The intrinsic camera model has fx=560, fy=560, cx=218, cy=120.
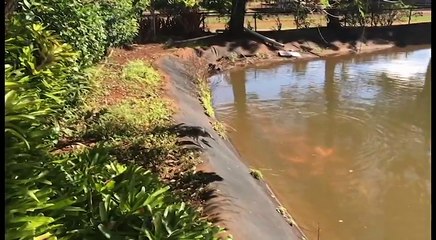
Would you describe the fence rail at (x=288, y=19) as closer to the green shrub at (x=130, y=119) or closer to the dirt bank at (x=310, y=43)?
the dirt bank at (x=310, y=43)

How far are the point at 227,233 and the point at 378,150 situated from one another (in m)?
4.80

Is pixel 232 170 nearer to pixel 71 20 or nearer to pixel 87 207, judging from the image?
pixel 87 207

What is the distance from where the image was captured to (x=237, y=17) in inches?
648

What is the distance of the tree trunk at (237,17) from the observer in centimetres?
1620

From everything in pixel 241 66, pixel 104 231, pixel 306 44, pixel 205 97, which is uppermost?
pixel 306 44

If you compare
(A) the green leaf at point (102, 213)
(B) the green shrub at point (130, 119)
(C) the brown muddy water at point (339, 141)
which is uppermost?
(B) the green shrub at point (130, 119)

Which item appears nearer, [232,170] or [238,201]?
[238,201]

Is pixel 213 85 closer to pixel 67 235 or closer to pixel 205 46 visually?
pixel 205 46

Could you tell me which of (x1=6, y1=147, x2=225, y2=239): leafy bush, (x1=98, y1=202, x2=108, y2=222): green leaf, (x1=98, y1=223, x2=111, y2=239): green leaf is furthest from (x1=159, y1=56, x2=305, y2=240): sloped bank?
(x1=98, y1=223, x2=111, y2=239): green leaf

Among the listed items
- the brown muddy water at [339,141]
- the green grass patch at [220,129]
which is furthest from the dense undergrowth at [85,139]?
the brown muddy water at [339,141]

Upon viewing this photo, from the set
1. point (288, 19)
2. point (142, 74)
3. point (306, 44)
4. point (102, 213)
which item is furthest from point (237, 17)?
point (102, 213)

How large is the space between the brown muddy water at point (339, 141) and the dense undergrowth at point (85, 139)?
5.50 ft

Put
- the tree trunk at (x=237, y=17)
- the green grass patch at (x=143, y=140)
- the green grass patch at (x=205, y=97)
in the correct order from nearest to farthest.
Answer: the green grass patch at (x=143, y=140) → the green grass patch at (x=205, y=97) → the tree trunk at (x=237, y=17)

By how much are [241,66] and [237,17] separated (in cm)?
194
